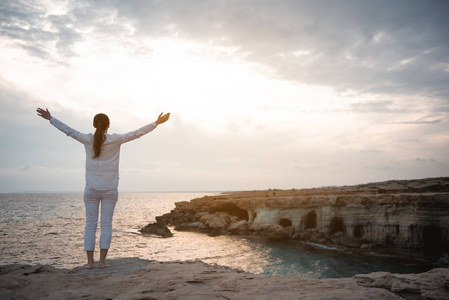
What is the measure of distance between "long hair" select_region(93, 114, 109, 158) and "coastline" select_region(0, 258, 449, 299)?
2208mm

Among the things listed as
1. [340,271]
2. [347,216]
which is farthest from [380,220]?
[340,271]

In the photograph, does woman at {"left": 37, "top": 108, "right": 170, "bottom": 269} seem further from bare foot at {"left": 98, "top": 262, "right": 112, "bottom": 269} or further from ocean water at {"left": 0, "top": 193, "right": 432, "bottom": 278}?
ocean water at {"left": 0, "top": 193, "right": 432, "bottom": 278}

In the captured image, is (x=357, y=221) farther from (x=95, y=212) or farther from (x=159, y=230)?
(x=95, y=212)

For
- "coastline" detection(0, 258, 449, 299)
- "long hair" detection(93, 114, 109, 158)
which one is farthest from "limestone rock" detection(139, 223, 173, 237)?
"long hair" detection(93, 114, 109, 158)

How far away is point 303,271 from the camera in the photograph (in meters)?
13.4

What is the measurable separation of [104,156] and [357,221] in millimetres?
19367

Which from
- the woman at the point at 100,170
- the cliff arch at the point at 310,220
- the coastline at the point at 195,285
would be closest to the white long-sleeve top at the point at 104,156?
the woman at the point at 100,170

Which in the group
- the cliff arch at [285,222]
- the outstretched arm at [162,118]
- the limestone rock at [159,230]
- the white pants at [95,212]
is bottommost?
the limestone rock at [159,230]

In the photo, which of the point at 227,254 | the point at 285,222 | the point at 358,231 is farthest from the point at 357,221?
the point at 227,254

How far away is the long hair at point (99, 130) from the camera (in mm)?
5023

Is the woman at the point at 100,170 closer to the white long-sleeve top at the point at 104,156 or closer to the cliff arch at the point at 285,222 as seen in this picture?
the white long-sleeve top at the point at 104,156

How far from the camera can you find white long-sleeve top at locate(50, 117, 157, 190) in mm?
5016

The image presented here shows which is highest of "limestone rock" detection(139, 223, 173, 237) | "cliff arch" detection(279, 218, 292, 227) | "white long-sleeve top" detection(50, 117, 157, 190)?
"white long-sleeve top" detection(50, 117, 157, 190)

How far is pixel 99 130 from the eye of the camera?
5.10 m
